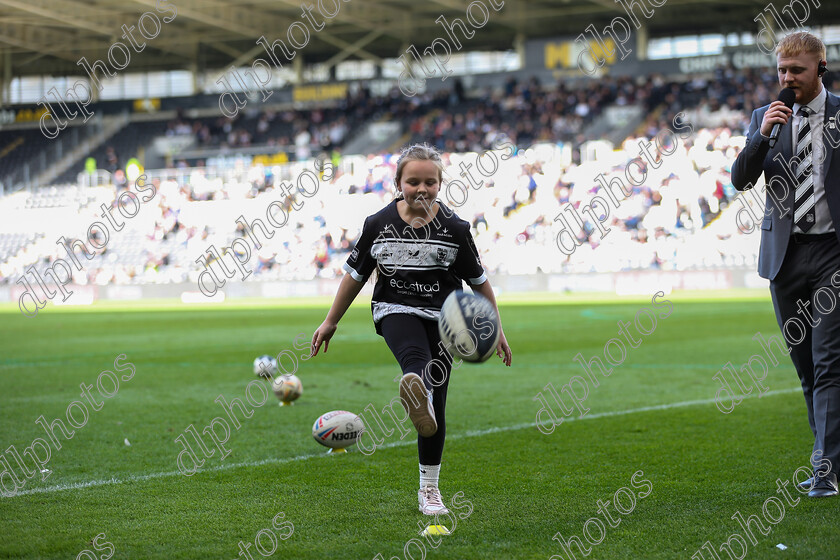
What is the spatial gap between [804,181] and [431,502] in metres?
2.48

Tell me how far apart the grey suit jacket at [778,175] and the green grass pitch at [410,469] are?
128 centimetres

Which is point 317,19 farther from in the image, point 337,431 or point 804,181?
point 804,181

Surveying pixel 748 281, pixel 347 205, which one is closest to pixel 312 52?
pixel 347 205

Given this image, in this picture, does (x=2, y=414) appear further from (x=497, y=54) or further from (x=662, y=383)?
(x=497, y=54)

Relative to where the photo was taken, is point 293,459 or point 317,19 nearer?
point 293,459

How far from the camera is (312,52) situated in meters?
49.6

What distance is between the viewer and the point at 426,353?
474 cm

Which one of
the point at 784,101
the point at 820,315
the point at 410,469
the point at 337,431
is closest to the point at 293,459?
the point at 337,431

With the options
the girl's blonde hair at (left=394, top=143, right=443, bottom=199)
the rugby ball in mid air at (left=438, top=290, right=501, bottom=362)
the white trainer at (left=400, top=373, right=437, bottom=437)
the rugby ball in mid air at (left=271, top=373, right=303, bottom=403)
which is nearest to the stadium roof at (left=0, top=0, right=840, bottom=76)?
the rugby ball in mid air at (left=271, top=373, right=303, bottom=403)

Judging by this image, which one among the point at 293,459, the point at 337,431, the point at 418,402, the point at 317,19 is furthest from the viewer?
the point at 317,19

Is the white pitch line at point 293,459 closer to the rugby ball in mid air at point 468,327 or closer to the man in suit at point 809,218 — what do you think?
the rugby ball in mid air at point 468,327

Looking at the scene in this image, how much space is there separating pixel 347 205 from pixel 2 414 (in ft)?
89.6

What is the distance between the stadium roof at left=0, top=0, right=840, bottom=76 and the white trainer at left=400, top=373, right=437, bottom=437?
36.8 meters

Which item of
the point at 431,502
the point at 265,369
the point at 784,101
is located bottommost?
the point at 265,369
